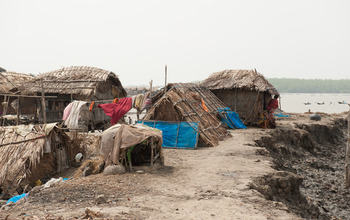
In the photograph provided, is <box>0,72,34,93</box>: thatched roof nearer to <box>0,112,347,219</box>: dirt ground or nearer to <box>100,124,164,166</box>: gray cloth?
<box>100,124,164,166</box>: gray cloth

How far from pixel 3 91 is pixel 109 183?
14842 millimetres

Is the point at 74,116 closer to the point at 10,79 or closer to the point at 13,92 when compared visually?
the point at 13,92

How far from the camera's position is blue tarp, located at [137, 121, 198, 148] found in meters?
14.1

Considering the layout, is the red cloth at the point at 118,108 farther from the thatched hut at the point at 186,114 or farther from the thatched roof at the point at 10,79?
the thatched roof at the point at 10,79

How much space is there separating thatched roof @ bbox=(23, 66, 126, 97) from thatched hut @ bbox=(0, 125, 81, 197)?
302 inches

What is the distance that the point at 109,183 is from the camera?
8.09 metres

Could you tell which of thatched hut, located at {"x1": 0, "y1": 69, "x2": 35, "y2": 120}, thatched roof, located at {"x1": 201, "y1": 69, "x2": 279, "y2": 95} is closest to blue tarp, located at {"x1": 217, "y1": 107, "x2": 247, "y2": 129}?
thatched roof, located at {"x1": 201, "y1": 69, "x2": 279, "y2": 95}

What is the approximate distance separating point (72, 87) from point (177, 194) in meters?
13.9

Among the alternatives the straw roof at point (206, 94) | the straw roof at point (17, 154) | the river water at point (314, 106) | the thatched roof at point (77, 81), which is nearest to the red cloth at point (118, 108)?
the straw roof at point (17, 154)

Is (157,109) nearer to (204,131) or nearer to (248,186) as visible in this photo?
(204,131)

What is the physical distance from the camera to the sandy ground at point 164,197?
6.07 meters

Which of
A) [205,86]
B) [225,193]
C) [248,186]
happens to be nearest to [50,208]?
[225,193]

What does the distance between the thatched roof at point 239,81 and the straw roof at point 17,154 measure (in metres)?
13.8

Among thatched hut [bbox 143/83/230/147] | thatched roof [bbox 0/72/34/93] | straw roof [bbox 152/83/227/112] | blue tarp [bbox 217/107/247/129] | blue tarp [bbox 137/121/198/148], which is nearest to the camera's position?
blue tarp [bbox 137/121/198/148]
